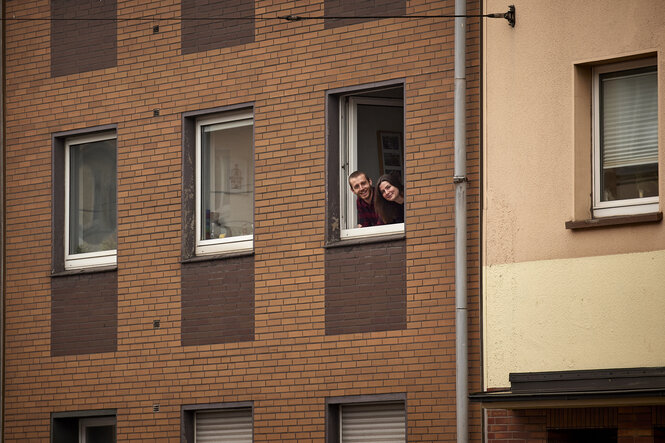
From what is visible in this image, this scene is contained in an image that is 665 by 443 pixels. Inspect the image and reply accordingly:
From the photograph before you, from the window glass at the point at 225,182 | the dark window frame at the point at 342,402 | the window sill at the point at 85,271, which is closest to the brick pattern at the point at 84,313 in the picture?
the window sill at the point at 85,271

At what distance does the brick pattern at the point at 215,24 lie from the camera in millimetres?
16750

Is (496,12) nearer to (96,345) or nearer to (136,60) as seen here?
(136,60)

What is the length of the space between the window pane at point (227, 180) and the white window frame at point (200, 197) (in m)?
0.03

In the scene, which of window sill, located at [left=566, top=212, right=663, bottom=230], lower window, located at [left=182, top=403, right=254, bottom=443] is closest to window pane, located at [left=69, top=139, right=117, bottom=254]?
lower window, located at [left=182, top=403, right=254, bottom=443]

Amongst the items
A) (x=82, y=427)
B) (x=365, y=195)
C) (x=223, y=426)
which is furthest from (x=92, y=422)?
(x=365, y=195)

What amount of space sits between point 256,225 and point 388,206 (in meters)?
1.51

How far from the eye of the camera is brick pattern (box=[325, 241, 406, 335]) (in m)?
15.3

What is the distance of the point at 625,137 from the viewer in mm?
14102

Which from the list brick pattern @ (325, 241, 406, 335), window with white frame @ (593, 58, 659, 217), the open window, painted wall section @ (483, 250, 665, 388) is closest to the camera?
painted wall section @ (483, 250, 665, 388)

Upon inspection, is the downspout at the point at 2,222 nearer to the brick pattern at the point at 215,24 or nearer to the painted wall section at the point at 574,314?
the brick pattern at the point at 215,24

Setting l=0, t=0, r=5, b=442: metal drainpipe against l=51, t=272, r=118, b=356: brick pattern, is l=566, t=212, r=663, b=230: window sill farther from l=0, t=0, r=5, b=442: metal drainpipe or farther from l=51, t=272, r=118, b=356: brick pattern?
l=0, t=0, r=5, b=442: metal drainpipe

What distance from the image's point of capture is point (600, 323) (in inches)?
534

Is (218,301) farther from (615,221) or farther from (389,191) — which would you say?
(615,221)

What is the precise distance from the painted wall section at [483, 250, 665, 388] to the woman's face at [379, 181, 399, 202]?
5.76ft
